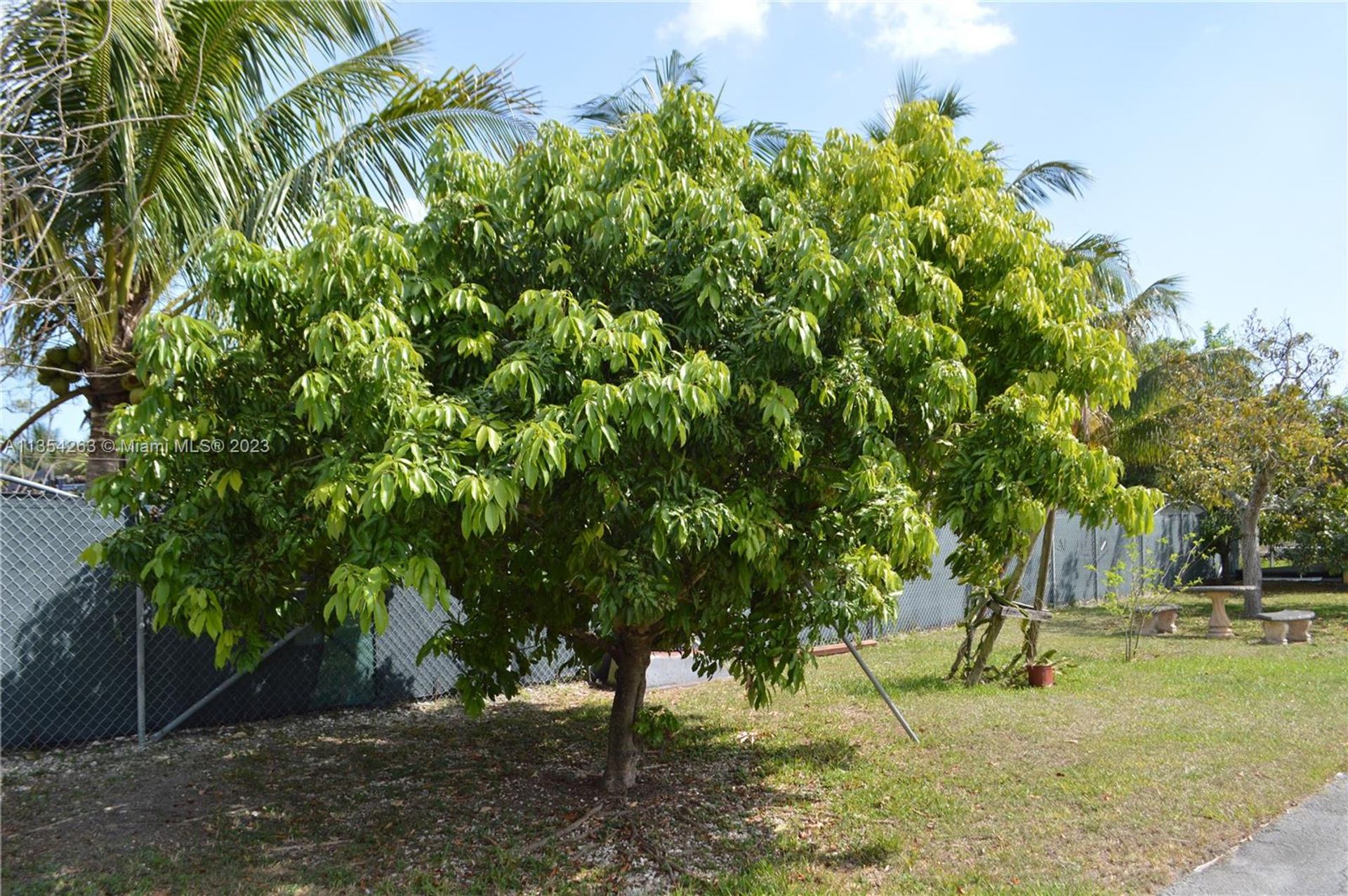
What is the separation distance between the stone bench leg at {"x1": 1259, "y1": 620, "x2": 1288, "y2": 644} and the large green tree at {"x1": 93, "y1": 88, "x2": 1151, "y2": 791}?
393 inches

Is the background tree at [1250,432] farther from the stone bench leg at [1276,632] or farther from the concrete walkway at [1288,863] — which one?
the concrete walkway at [1288,863]

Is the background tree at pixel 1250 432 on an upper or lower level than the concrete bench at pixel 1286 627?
upper

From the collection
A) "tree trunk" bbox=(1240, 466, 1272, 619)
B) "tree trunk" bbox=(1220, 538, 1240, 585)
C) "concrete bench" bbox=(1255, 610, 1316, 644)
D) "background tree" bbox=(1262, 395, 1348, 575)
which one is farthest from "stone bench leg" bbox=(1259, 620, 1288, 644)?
"tree trunk" bbox=(1220, 538, 1240, 585)

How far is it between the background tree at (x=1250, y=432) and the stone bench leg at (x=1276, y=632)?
8.69ft

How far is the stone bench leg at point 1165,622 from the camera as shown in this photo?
47.9 ft

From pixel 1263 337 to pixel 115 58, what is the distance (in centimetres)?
1648

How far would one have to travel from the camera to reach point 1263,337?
15.7m

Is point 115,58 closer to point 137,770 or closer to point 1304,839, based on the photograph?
point 137,770

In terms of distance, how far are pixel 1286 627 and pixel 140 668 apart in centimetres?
1402

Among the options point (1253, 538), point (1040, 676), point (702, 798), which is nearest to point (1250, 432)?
point (1253, 538)

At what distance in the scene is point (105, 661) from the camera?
7.03 metres

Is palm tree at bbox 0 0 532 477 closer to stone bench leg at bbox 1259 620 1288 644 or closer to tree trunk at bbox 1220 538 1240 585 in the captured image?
stone bench leg at bbox 1259 620 1288 644

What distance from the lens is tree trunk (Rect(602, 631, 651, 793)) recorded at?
617 cm

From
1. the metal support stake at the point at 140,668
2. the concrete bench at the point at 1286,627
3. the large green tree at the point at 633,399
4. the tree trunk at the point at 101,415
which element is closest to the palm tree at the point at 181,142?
the tree trunk at the point at 101,415
